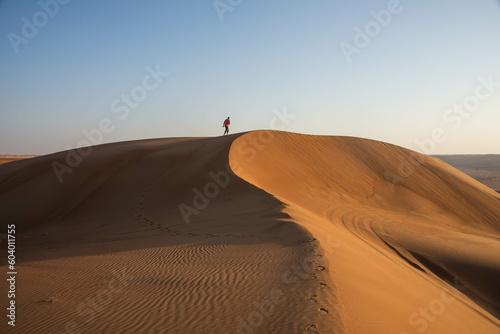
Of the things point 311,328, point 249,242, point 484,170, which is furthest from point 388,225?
point 484,170

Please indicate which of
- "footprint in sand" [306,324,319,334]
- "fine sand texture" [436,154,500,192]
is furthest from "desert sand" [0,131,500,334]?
"fine sand texture" [436,154,500,192]

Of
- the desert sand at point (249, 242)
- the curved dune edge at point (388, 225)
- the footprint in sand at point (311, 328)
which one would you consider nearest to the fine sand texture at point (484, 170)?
the curved dune edge at point (388, 225)

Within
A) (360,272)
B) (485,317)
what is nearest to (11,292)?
(360,272)

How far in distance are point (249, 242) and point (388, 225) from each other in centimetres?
667

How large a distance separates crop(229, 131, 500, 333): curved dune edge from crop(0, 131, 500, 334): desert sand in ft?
0.18

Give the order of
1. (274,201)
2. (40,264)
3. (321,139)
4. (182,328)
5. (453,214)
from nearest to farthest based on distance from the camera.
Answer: (182,328)
(40,264)
(274,201)
(453,214)
(321,139)

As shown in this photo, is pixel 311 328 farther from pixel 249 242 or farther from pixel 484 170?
pixel 484 170

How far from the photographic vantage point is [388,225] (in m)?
11.6

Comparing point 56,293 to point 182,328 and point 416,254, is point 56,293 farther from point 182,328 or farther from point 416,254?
point 416,254

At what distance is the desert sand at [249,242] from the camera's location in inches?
169

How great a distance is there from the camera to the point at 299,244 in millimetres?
6777

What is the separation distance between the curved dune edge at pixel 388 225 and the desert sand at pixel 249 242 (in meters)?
0.06

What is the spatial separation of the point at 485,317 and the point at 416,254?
2733 mm

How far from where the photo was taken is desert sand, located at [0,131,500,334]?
4.29 m
